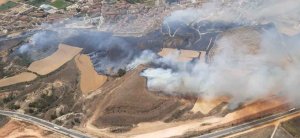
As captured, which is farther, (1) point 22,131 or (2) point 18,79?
(2) point 18,79

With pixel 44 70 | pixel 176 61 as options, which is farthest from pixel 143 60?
pixel 44 70

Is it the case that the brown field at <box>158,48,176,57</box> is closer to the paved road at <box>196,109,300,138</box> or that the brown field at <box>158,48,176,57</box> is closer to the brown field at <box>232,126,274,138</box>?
the paved road at <box>196,109,300,138</box>

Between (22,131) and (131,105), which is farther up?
(131,105)

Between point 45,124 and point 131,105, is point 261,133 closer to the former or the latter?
point 131,105

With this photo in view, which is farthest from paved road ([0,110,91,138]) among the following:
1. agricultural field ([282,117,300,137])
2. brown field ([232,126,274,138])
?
agricultural field ([282,117,300,137])

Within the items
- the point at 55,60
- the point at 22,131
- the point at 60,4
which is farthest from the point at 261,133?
the point at 60,4

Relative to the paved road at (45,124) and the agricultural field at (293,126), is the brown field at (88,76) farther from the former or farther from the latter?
the agricultural field at (293,126)

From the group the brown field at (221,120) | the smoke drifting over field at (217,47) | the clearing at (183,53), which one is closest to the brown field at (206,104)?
the smoke drifting over field at (217,47)
